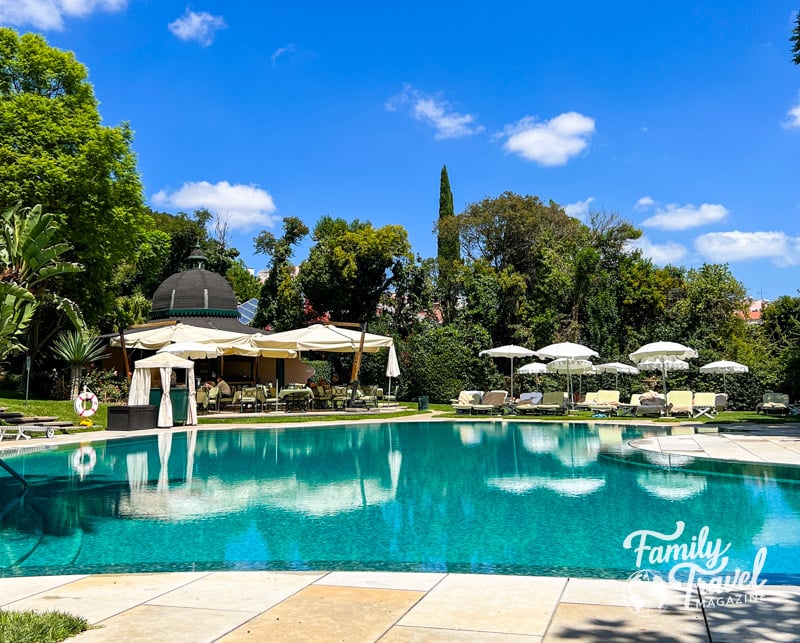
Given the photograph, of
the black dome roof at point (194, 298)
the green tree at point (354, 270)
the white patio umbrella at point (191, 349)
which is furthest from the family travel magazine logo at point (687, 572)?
the black dome roof at point (194, 298)

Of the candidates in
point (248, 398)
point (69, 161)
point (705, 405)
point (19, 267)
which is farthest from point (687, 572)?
point (69, 161)

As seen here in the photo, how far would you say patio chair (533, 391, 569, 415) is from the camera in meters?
22.8

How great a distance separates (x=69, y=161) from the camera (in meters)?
23.6

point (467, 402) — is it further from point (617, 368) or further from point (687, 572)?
point (687, 572)

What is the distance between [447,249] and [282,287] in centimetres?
964

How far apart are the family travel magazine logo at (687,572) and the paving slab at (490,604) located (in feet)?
1.87

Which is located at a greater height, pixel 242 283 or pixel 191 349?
pixel 242 283

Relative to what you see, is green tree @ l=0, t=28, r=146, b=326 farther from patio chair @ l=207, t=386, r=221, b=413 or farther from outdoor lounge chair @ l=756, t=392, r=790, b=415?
outdoor lounge chair @ l=756, t=392, r=790, b=415

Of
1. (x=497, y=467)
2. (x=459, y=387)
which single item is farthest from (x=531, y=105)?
(x=497, y=467)

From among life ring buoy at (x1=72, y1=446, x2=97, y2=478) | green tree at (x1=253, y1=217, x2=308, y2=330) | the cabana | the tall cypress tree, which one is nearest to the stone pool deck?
life ring buoy at (x1=72, y1=446, x2=97, y2=478)

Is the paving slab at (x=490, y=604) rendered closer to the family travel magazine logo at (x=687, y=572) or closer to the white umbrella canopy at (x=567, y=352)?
the family travel magazine logo at (x=687, y=572)

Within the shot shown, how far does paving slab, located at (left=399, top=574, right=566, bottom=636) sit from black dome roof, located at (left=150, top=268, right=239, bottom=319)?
30620mm

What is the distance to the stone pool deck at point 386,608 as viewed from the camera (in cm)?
353

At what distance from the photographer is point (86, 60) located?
27.3 m
